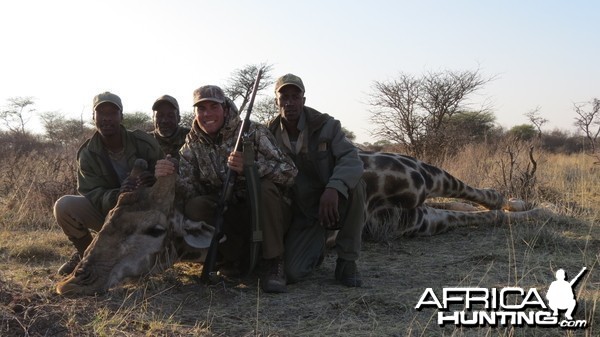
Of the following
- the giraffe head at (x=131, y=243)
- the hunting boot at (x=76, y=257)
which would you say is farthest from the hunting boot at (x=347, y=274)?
the hunting boot at (x=76, y=257)

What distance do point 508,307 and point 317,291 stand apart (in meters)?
1.31

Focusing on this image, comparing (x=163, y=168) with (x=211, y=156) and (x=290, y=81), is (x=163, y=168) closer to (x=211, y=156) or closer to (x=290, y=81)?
(x=211, y=156)

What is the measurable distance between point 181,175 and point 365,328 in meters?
1.91

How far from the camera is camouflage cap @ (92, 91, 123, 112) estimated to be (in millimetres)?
4746

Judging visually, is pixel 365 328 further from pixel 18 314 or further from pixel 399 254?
pixel 399 254

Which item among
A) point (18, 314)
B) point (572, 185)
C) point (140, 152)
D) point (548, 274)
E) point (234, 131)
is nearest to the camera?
point (18, 314)

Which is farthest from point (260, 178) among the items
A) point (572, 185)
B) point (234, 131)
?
point (572, 185)

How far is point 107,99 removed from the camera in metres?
4.76

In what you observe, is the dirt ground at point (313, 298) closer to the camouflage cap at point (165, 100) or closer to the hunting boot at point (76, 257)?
the hunting boot at point (76, 257)

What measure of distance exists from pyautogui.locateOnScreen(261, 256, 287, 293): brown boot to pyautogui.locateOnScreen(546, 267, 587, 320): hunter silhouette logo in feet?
5.40

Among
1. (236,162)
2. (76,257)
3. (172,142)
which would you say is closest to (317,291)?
(236,162)

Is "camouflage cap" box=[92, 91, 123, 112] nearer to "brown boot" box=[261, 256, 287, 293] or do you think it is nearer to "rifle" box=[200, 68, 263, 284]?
"rifle" box=[200, 68, 263, 284]

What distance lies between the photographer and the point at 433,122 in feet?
45.1

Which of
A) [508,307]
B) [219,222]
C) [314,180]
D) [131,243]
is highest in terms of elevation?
[314,180]
